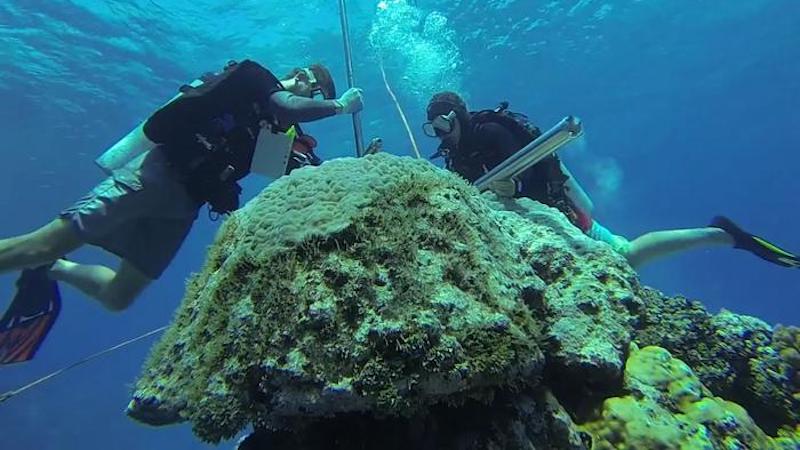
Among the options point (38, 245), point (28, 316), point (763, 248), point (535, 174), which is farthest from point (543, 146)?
→ point (28, 316)

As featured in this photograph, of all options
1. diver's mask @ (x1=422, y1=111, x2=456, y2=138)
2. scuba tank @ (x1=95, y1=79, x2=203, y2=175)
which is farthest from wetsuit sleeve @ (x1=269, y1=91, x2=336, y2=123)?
diver's mask @ (x1=422, y1=111, x2=456, y2=138)

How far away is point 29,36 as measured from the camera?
67.2 ft

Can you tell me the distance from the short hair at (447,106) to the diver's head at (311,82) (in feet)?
4.43

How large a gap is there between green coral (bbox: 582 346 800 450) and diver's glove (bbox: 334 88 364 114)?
3613 millimetres

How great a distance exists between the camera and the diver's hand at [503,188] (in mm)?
4629

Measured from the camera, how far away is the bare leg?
6184mm

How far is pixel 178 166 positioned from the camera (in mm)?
5051

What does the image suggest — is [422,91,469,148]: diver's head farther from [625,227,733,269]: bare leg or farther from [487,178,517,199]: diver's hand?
[625,227,733,269]: bare leg

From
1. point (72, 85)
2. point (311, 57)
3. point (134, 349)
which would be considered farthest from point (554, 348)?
point (134, 349)

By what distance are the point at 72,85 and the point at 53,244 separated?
970 inches

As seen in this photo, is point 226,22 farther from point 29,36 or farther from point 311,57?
point 29,36

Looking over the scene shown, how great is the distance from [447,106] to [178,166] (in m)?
3.26

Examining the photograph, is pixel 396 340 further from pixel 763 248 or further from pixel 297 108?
pixel 763 248

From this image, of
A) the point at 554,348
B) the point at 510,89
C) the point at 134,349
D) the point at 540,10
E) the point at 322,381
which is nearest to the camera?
the point at 322,381
